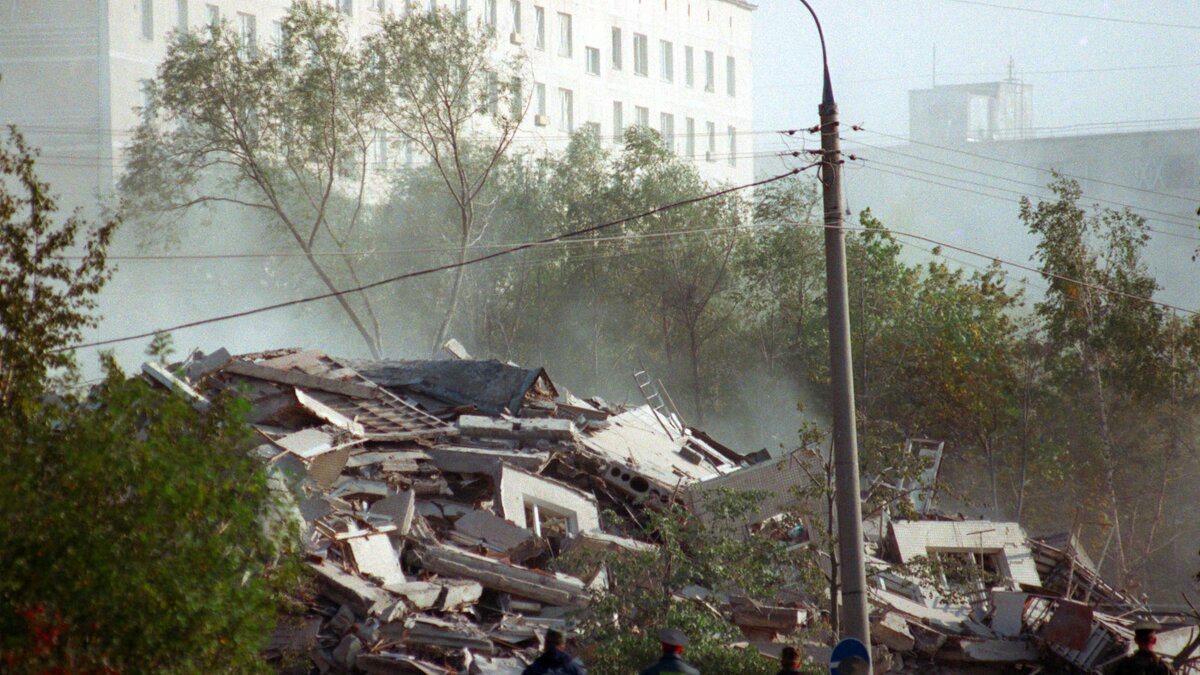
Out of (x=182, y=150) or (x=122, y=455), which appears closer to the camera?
(x=122, y=455)

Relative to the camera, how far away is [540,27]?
2450 inches

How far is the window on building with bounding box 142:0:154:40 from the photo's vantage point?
151 ft

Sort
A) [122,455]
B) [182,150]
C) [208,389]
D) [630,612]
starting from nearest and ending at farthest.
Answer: [122,455] < [630,612] < [208,389] < [182,150]

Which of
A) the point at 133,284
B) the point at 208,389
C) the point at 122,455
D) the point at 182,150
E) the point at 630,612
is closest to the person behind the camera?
the point at 122,455

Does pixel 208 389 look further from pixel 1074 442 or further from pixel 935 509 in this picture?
pixel 1074 442

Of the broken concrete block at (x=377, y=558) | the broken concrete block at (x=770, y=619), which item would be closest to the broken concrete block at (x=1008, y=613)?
the broken concrete block at (x=770, y=619)

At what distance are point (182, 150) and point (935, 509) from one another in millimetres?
24493

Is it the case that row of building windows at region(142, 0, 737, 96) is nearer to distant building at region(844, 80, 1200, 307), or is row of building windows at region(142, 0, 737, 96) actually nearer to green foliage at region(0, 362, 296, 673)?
distant building at region(844, 80, 1200, 307)

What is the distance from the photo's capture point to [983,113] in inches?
3844

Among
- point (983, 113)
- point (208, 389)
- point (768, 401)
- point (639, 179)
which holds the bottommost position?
point (768, 401)

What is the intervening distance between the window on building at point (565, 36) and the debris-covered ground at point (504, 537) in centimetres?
4272

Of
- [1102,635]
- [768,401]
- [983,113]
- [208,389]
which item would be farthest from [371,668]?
[983,113]

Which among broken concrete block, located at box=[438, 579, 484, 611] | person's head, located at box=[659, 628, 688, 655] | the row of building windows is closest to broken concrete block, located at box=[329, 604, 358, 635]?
broken concrete block, located at box=[438, 579, 484, 611]

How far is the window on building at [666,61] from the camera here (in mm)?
68062
